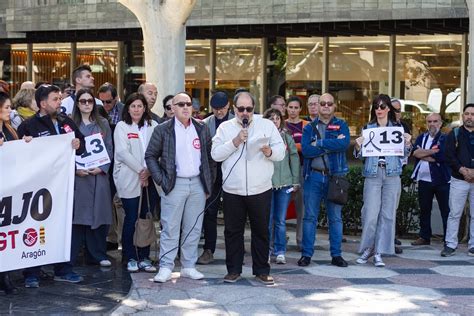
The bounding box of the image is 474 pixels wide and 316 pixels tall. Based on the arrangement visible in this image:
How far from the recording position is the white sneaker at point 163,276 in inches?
354

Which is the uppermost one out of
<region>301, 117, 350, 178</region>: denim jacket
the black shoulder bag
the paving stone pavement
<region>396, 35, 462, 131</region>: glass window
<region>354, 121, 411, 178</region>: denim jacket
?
<region>396, 35, 462, 131</region>: glass window

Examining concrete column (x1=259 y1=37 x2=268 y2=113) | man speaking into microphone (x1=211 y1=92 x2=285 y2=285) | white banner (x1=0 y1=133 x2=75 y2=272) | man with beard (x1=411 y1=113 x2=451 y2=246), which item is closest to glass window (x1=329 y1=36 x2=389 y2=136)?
concrete column (x1=259 y1=37 x2=268 y2=113)

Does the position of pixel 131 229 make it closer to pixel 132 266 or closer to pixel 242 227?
pixel 132 266

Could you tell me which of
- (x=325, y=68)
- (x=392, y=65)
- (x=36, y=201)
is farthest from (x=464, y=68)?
(x=36, y=201)

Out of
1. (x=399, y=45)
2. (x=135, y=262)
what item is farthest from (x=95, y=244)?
(x=399, y=45)

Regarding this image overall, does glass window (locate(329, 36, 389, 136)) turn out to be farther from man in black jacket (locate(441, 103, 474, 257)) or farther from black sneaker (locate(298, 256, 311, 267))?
black sneaker (locate(298, 256, 311, 267))

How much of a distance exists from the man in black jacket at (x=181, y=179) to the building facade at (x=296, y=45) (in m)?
9.94

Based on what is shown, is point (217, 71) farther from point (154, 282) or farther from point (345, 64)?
point (154, 282)

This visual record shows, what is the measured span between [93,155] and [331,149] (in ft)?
8.58

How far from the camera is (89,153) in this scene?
30.9 feet

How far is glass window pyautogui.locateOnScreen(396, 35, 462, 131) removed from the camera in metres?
20.6

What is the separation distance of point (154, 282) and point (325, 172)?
2.37 metres

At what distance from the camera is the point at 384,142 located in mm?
10133

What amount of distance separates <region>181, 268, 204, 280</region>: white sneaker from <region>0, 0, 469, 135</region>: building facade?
1036 centimetres
